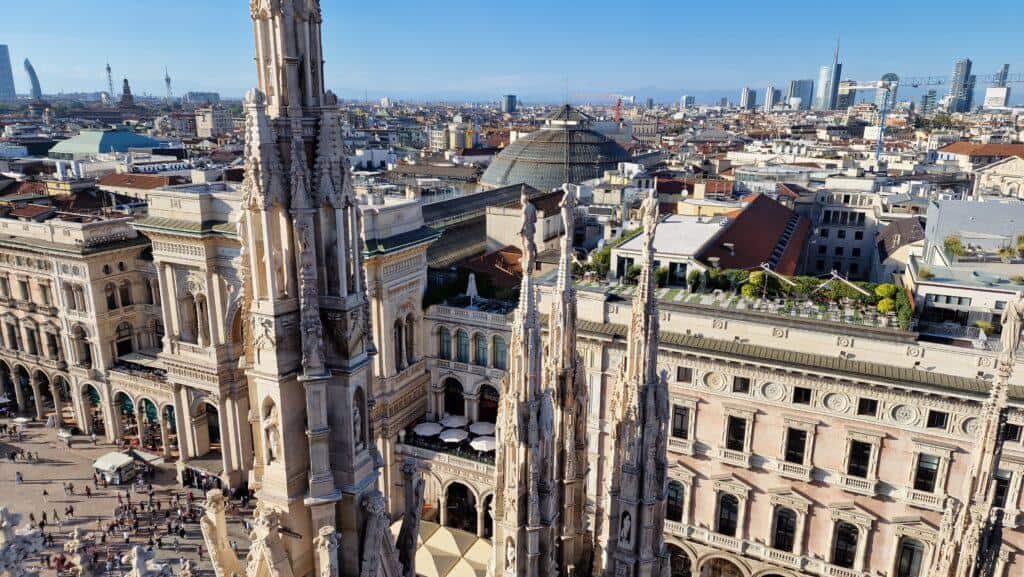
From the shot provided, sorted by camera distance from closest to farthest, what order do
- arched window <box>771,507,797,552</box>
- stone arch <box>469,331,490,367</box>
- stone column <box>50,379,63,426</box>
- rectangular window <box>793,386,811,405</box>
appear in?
rectangular window <box>793,386,811,405</box> → arched window <box>771,507,797,552</box> → stone arch <box>469,331,490,367</box> → stone column <box>50,379,63,426</box>

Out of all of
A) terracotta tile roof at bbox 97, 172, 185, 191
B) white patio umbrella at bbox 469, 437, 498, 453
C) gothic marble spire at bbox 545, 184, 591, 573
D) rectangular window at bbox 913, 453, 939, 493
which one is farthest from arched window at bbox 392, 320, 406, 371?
terracotta tile roof at bbox 97, 172, 185, 191

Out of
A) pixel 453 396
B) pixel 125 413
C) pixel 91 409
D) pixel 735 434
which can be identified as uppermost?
pixel 735 434

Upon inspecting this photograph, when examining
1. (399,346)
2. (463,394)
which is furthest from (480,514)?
(399,346)

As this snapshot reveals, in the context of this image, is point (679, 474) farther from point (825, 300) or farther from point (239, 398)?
point (239, 398)

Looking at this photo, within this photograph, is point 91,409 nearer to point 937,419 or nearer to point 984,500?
point 937,419

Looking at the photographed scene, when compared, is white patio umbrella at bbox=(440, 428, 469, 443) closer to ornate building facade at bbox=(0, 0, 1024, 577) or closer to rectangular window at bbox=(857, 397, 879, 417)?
ornate building facade at bbox=(0, 0, 1024, 577)

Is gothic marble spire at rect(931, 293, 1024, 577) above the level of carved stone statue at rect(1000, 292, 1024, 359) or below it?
below

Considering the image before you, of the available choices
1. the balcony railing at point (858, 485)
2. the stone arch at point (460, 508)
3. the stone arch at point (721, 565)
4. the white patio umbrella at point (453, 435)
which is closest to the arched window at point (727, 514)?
the stone arch at point (721, 565)
